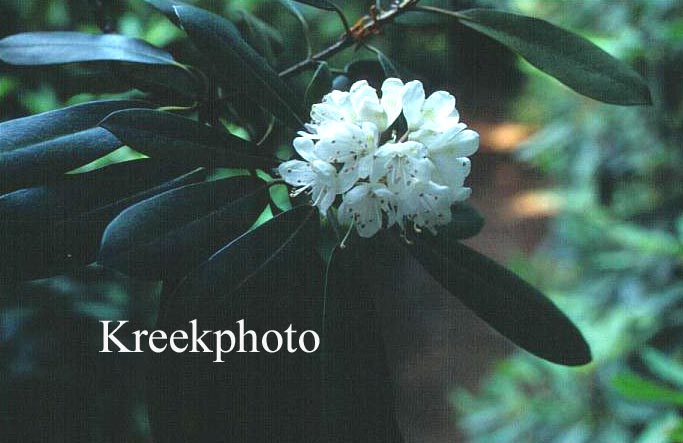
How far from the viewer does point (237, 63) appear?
0.63m

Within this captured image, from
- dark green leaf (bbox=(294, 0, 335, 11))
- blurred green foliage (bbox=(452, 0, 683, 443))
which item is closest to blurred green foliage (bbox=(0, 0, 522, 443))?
dark green leaf (bbox=(294, 0, 335, 11))

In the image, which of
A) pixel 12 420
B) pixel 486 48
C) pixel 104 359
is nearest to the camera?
pixel 12 420

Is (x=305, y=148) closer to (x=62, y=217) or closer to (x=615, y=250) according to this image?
(x=62, y=217)

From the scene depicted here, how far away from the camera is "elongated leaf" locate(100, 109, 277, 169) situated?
0.57 meters

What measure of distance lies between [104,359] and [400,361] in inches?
79.6

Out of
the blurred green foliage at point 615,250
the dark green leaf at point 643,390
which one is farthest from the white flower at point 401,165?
the blurred green foliage at point 615,250

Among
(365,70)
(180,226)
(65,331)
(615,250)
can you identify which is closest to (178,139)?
(180,226)

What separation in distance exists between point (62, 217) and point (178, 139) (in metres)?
0.11

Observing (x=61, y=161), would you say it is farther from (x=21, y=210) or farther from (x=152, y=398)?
(x=152, y=398)

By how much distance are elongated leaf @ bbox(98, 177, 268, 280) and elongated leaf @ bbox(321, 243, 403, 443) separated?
89 millimetres

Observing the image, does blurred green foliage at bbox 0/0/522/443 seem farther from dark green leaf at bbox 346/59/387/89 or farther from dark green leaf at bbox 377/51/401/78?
dark green leaf at bbox 377/51/401/78

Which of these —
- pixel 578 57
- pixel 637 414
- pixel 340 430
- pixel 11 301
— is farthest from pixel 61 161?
pixel 637 414

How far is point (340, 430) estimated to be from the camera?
2.02 feet

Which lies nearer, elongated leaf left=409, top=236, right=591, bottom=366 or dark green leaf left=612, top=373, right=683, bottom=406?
elongated leaf left=409, top=236, right=591, bottom=366
